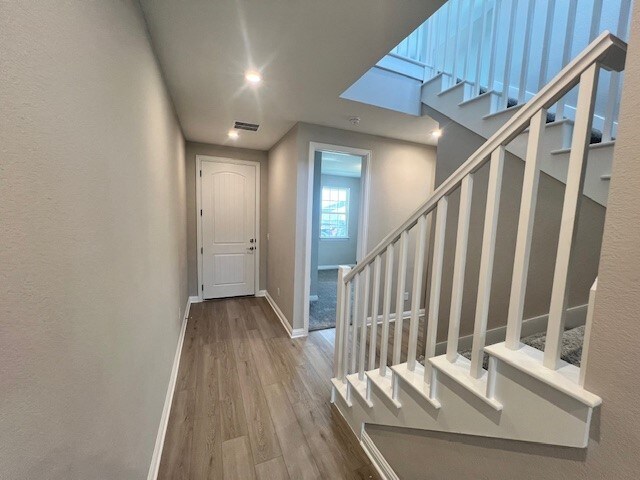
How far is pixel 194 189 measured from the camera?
3893 millimetres

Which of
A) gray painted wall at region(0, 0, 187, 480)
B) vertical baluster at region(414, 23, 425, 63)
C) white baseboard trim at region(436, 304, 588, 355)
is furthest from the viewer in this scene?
vertical baluster at region(414, 23, 425, 63)

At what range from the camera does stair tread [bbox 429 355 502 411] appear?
2.92 ft

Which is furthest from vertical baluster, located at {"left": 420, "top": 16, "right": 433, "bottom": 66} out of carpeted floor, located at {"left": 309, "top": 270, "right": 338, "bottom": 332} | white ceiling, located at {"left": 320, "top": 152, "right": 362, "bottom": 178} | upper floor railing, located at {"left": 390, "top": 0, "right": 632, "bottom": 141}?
carpeted floor, located at {"left": 309, "top": 270, "right": 338, "bottom": 332}

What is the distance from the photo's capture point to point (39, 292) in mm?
556

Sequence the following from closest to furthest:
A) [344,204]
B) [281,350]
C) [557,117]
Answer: [557,117] < [281,350] < [344,204]

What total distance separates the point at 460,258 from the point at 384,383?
0.86 metres

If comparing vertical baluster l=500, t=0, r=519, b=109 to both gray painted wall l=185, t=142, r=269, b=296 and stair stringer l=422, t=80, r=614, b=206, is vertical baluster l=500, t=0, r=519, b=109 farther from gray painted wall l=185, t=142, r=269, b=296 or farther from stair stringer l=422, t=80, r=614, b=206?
gray painted wall l=185, t=142, r=269, b=296

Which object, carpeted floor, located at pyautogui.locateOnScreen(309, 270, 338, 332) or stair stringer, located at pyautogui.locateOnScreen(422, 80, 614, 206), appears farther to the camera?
carpeted floor, located at pyautogui.locateOnScreen(309, 270, 338, 332)

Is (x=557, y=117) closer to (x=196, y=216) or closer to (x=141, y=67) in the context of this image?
(x=141, y=67)

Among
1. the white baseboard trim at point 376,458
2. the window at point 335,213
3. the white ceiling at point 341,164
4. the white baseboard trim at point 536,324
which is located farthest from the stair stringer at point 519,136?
the window at point 335,213

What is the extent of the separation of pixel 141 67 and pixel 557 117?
234 cm

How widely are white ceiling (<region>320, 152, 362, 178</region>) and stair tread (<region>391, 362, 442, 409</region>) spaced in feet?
12.7

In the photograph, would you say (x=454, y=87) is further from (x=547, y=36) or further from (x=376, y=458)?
(x=376, y=458)

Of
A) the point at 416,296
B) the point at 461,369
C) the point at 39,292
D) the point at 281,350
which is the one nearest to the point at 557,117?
the point at 416,296
